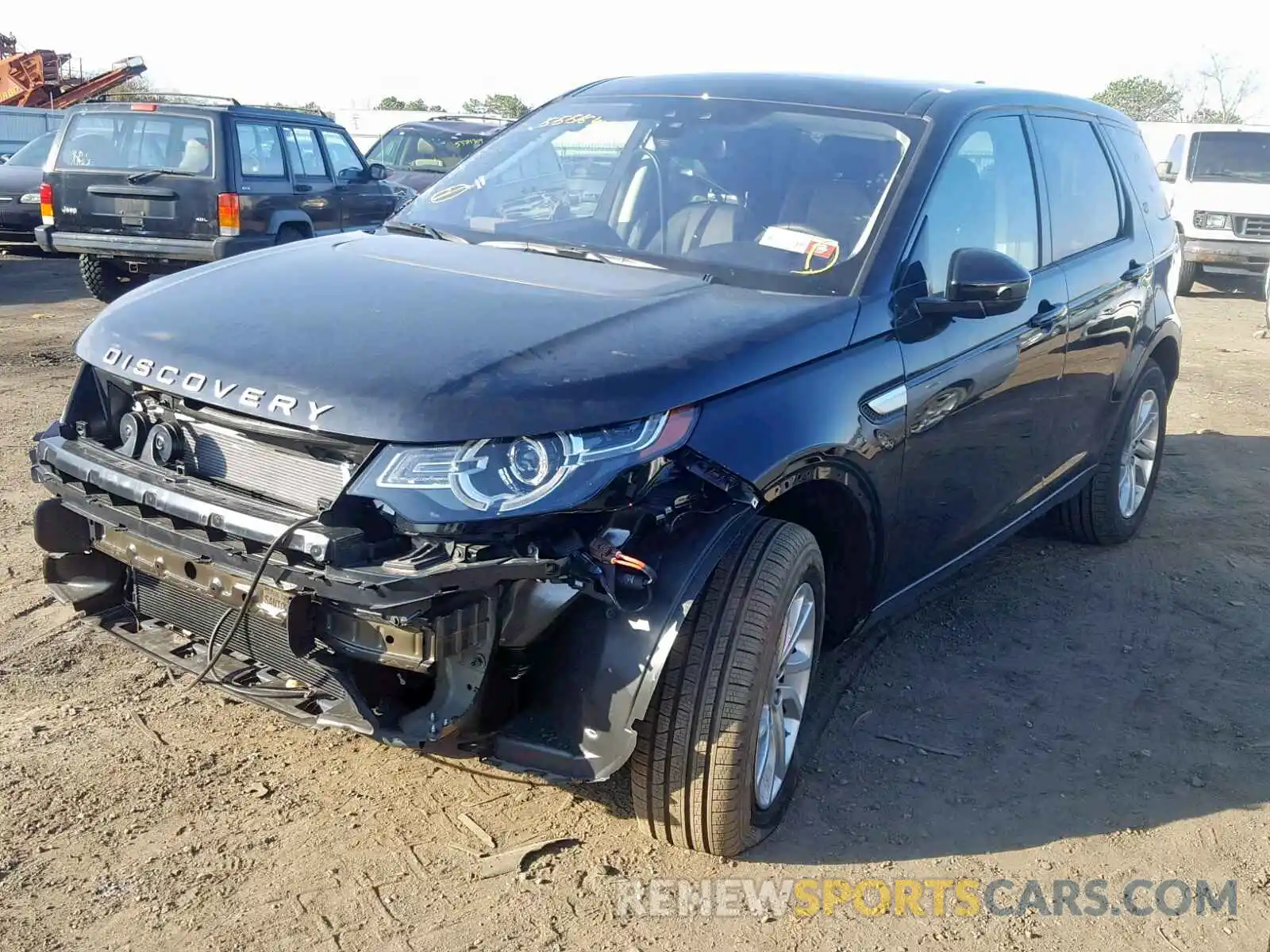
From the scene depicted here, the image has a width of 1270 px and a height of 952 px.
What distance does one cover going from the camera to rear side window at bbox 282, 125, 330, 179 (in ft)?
35.8

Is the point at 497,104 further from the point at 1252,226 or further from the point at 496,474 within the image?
the point at 496,474

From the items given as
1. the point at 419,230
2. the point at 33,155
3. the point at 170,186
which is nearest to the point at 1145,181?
the point at 419,230

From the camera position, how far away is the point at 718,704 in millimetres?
2789

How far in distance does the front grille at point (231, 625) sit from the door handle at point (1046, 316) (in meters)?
2.68

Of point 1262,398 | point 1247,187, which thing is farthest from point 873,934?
point 1247,187

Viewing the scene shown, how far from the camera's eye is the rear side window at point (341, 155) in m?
11.6

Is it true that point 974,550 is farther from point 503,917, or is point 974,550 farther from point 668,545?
point 503,917

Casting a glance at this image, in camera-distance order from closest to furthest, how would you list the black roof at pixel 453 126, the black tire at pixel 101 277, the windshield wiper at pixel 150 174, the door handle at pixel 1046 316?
1. the door handle at pixel 1046 316
2. the windshield wiper at pixel 150 174
3. the black tire at pixel 101 277
4. the black roof at pixel 453 126

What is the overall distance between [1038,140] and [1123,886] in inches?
106

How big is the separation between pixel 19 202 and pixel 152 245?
13.1ft

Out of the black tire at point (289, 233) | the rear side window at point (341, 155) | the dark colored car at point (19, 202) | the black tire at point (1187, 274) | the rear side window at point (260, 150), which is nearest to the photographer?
the rear side window at point (260, 150)

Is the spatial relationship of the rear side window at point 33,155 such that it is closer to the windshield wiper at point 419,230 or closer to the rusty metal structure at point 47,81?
the windshield wiper at point 419,230

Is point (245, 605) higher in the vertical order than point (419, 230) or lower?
lower

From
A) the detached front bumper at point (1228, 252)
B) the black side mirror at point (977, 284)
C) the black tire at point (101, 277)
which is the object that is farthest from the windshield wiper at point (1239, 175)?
the black side mirror at point (977, 284)
